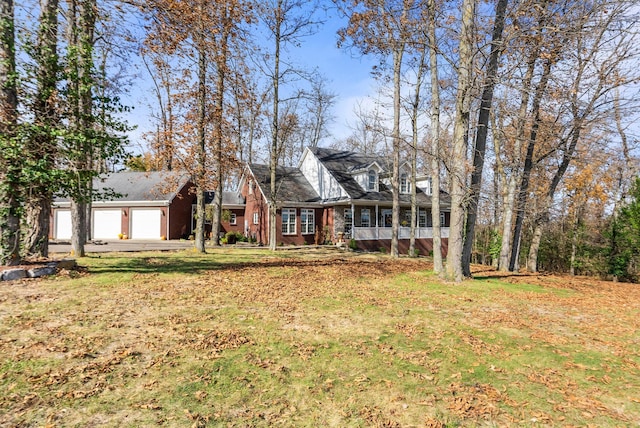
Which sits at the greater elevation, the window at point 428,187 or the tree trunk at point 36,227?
the window at point 428,187

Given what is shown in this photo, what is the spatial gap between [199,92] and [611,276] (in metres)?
23.1

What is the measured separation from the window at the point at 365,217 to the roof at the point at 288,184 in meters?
3.33

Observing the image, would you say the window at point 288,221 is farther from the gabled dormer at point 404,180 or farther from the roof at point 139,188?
the gabled dormer at point 404,180

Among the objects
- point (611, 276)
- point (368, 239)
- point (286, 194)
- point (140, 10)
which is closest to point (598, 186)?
point (611, 276)

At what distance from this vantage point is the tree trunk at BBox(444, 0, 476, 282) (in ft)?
33.2

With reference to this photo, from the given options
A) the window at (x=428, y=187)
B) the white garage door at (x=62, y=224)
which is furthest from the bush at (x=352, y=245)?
the white garage door at (x=62, y=224)

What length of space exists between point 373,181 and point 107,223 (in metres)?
21.3

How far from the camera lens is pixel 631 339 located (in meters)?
5.82

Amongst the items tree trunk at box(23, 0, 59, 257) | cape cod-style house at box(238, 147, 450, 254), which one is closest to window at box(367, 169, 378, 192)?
cape cod-style house at box(238, 147, 450, 254)

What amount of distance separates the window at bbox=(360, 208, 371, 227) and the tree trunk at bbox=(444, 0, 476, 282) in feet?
49.6

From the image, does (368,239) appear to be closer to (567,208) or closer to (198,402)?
(567,208)

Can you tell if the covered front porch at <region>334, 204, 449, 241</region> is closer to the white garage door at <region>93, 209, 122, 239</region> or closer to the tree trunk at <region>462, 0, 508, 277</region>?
the tree trunk at <region>462, 0, 508, 277</region>

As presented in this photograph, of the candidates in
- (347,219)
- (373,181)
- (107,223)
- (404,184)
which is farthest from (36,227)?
(404,184)

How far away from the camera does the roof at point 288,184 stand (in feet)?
84.1
